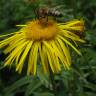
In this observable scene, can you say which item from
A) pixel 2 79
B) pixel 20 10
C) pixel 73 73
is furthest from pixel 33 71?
pixel 20 10

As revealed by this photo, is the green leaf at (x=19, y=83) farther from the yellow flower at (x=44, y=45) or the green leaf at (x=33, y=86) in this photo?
the yellow flower at (x=44, y=45)

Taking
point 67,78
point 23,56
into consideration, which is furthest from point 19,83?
point 23,56

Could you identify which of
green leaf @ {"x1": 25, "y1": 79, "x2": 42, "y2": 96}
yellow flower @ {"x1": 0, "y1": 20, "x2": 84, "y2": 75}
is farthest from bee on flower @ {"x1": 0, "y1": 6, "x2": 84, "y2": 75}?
green leaf @ {"x1": 25, "y1": 79, "x2": 42, "y2": 96}

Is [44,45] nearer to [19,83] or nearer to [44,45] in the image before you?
[44,45]

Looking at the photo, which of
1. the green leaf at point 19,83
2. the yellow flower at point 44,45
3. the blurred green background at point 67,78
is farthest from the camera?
the green leaf at point 19,83

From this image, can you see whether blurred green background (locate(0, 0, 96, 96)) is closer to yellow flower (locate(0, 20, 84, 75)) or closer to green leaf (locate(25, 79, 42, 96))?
green leaf (locate(25, 79, 42, 96))

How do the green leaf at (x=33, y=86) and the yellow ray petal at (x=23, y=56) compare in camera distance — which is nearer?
the yellow ray petal at (x=23, y=56)

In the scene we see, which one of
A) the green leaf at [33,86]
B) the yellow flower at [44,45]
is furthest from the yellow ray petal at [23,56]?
the green leaf at [33,86]

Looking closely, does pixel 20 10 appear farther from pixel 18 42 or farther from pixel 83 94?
pixel 18 42
